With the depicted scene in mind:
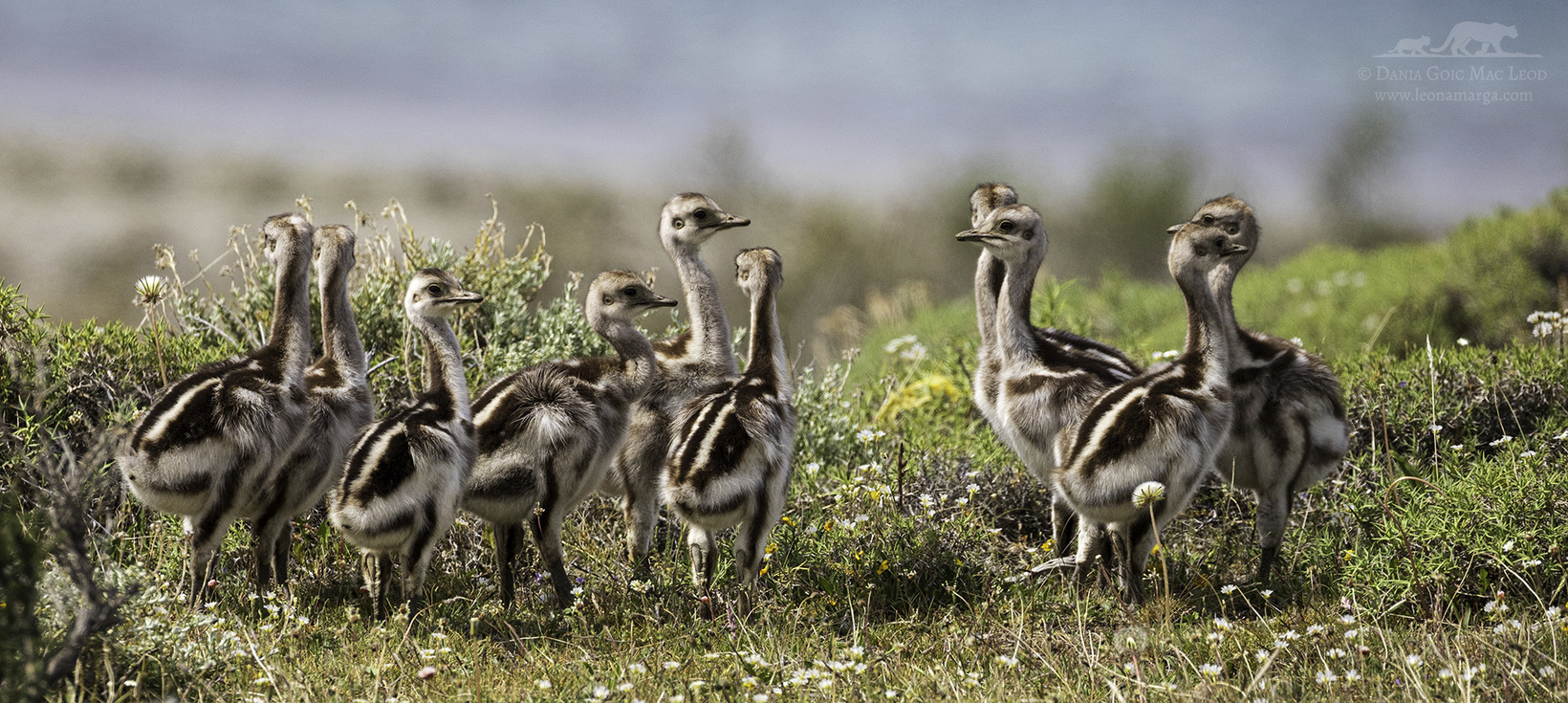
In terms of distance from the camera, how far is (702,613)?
19.7ft

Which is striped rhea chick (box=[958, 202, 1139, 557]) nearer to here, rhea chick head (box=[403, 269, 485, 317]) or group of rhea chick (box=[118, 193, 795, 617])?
group of rhea chick (box=[118, 193, 795, 617])

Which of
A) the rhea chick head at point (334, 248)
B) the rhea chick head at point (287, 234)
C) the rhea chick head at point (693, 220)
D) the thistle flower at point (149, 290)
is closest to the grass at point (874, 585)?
the thistle flower at point (149, 290)

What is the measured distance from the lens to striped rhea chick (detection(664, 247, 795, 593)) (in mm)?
5773

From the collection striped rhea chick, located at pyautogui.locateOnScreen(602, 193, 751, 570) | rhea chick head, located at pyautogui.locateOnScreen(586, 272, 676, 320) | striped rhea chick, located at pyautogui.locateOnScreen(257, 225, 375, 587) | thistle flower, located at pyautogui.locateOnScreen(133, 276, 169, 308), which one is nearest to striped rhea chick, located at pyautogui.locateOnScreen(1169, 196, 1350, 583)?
striped rhea chick, located at pyautogui.locateOnScreen(602, 193, 751, 570)

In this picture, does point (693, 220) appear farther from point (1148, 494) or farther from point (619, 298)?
point (1148, 494)

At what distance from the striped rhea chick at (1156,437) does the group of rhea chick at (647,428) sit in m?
0.01

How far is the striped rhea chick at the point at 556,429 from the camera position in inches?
233

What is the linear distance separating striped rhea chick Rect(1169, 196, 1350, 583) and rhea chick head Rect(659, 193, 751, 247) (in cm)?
255

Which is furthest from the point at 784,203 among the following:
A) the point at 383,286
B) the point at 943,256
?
the point at 383,286

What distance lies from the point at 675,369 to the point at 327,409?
5.98ft

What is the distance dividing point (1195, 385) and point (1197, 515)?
186cm

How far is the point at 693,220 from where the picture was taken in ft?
23.7

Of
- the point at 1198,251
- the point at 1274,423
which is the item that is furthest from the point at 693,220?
the point at 1274,423

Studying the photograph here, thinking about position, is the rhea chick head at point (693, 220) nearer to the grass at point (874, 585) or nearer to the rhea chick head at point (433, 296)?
the grass at point (874, 585)
